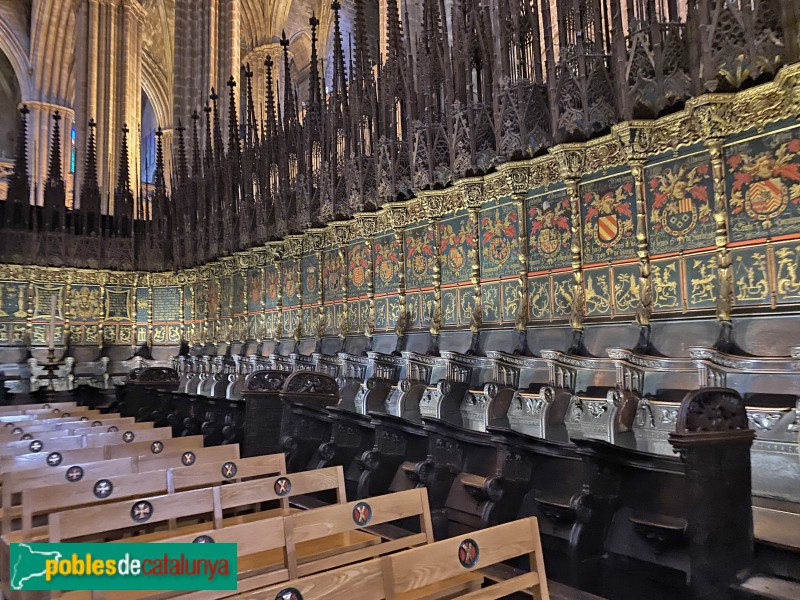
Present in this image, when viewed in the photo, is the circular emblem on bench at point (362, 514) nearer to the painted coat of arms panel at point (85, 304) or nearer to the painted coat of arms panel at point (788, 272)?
the painted coat of arms panel at point (788, 272)

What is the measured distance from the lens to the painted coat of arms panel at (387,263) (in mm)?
10711

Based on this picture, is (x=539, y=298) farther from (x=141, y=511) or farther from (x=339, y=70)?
(x=339, y=70)

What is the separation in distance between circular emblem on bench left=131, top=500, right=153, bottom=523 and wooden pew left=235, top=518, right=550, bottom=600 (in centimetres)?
156

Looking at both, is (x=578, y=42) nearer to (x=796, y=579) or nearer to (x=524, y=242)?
(x=524, y=242)

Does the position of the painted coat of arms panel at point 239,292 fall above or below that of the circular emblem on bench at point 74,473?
above

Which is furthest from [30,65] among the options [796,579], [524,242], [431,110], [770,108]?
[796,579]

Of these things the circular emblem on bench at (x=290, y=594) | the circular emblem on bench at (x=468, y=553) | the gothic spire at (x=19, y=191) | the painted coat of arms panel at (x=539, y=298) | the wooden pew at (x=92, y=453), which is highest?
the gothic spire at (x=19, y=191)

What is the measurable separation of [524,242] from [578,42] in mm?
2657

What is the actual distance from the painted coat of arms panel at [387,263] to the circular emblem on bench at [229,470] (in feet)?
21.1

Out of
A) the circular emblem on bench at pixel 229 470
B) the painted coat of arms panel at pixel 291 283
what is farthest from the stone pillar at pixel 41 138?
the circular emblem on bench at pixel 229 470

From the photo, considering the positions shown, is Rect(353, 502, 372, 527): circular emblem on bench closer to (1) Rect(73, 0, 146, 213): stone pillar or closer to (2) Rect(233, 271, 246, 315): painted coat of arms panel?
(2) Rect(233, 271, 246, 315): painted coat of arms panel

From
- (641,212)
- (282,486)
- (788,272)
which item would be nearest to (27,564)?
(282,486)

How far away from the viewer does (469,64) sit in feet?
28.2

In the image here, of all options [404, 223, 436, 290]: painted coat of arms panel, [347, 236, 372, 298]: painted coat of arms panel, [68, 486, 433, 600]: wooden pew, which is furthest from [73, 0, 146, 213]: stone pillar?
[68, 486, 433, 600]: wooden pew
